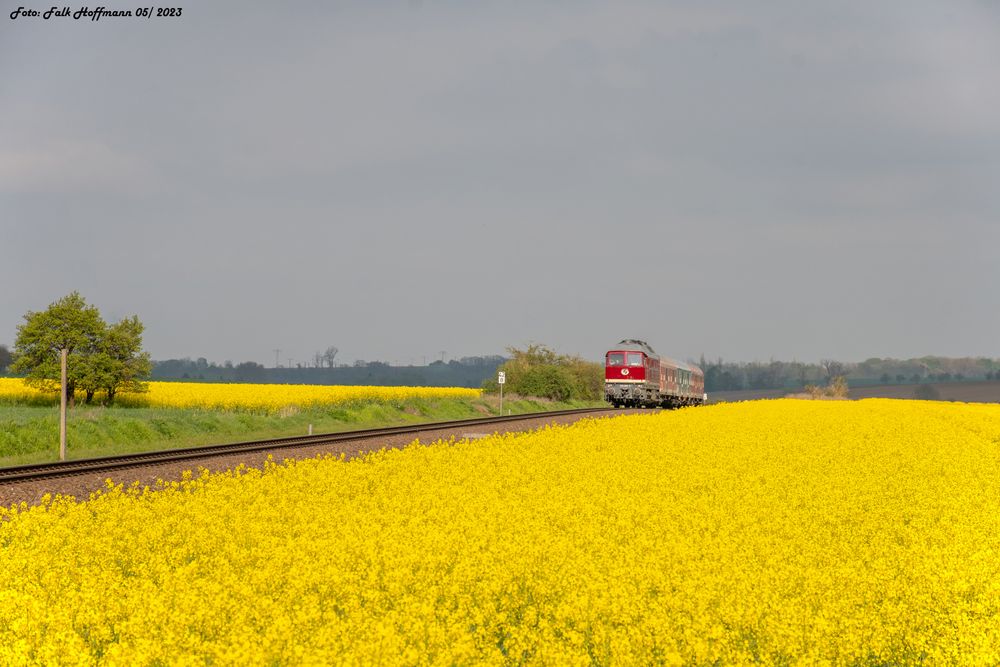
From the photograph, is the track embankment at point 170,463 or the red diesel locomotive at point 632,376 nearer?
the track embankment at point 170,463

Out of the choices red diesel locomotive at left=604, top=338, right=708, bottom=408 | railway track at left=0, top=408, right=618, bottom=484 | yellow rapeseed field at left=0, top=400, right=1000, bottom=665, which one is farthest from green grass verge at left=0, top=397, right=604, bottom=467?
yellow rapeseed field at left=0, top=400, right=1000, bottom=665

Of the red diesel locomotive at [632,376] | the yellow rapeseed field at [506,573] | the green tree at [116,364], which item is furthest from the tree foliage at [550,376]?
the yellow rapeseed field at [506,573]

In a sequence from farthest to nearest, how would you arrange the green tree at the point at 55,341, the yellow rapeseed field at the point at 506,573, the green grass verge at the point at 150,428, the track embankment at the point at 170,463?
1. the green tree at the point at 55,341
2. the green grass verge at the point at 150,428
3. the track embankment at the point at 170,463
4. the yellow rapeseed field at the point at 506,573

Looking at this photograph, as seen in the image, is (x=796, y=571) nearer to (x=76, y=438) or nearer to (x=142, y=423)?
(x=76, y=438)

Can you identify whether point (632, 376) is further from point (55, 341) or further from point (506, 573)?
point (506, 573)

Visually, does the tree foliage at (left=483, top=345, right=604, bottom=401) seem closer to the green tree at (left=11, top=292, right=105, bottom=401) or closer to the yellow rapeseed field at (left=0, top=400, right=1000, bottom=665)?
the green tree at (left=11, top=292, right=105, bottom=401)

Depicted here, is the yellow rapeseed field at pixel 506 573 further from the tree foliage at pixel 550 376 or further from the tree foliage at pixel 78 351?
the tree foliage at pixel 550 376

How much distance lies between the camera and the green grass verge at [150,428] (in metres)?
26.5

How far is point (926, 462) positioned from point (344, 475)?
12.5 meters

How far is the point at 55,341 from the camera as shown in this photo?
4275 cm

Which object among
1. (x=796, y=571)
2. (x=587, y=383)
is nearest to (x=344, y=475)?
(x=796, y=571)

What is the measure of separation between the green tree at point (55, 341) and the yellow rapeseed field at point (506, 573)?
104 ft

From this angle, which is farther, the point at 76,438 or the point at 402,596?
the point at 76,438

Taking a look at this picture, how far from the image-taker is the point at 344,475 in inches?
611
